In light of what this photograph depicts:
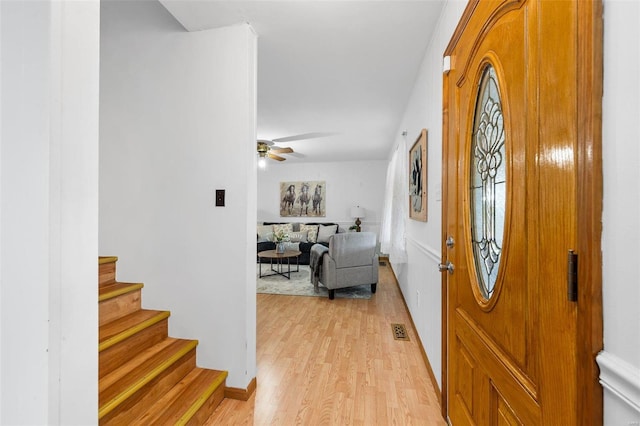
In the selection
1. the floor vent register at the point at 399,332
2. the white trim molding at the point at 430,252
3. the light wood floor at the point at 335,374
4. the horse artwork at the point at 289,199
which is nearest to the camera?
the light wood floor at the point at 335,374

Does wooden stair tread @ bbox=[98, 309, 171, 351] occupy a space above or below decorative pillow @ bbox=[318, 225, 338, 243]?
below

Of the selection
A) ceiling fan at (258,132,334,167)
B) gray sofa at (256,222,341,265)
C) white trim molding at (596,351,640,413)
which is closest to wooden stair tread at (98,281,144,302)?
white trim molding at (596,351,640,413)

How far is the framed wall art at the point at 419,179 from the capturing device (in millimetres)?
2150

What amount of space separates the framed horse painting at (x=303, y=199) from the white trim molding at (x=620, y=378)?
6.49 meters

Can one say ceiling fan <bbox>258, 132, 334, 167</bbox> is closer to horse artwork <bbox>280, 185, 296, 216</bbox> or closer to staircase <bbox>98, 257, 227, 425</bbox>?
horse artwork <bbox>280, 185, 296, 216</bbox>

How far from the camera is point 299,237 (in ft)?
21.0

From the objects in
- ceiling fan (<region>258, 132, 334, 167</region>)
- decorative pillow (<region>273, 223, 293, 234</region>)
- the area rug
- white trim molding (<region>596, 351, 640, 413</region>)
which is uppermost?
ceiling fan (<region>258, 132, 334, 167</region>)

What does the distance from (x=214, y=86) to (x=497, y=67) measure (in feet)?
5.12

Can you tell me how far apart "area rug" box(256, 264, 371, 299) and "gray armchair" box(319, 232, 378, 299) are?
17 cm

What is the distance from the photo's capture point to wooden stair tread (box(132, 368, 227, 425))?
1.39m

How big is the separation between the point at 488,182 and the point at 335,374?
1.66 m

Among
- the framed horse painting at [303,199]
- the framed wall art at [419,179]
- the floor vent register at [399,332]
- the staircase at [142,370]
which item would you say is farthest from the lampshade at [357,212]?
the staircase at [142,370]

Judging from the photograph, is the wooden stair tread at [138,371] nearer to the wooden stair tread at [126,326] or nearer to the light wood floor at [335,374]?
the wooden stair tread at [126,326]
